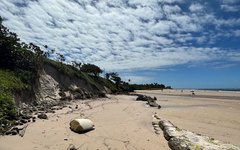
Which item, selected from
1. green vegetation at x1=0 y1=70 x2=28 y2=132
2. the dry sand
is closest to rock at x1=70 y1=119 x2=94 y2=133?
the dry sand

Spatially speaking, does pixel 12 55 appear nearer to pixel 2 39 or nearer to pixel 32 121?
Answer: pixel 2 39

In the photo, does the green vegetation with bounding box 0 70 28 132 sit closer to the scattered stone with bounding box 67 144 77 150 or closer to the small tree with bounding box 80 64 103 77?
the scattered stone with bounding box 67 144 77 150

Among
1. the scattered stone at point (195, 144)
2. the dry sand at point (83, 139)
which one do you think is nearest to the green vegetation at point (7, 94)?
the dry sand at point (83, 139)

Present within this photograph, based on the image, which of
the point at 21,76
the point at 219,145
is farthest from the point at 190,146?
the point at 21,76

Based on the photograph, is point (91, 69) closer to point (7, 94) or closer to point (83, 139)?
point (7, 94)

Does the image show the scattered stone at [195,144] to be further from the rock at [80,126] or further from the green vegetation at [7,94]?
the green vegetation at [7,94]

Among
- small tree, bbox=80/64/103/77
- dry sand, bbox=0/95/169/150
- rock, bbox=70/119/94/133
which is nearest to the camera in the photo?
dry sand, bbox=0/95/169/150

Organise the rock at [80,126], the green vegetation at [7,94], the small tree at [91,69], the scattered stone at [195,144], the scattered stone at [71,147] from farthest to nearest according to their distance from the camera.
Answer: the small tree at [91,69] → the green vegetation at [7,94] → the rock at [80,126] → the scattered stone at [71,147] → the scattered stone at [195,144]

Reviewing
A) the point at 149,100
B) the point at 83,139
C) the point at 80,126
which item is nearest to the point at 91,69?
the point at 149,100

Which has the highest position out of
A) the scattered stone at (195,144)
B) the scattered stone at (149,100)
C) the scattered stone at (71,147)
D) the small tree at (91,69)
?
the small tree at (91,69)

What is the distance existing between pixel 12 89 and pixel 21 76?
180 inches

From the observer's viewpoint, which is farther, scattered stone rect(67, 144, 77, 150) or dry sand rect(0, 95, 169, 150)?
dry sand rect(0, 95, 169, 150)

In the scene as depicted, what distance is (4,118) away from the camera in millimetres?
12719

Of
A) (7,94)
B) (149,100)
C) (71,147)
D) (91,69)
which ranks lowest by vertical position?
(71,147)
